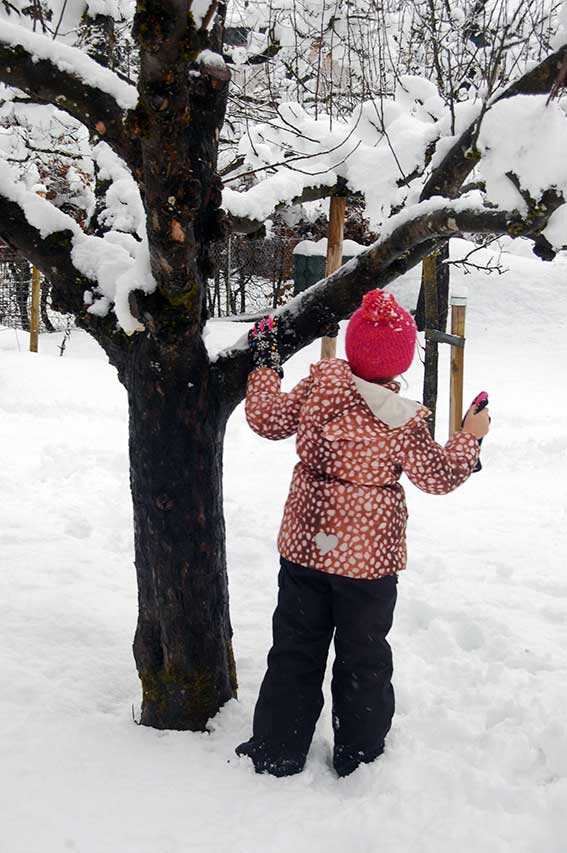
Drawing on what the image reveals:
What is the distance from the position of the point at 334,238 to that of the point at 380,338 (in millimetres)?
4725

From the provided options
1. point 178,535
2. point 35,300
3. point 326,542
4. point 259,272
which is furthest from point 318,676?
point 259,272

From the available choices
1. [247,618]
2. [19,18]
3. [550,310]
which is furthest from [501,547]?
[550,310]

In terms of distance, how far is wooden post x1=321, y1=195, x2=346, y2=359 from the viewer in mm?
6730

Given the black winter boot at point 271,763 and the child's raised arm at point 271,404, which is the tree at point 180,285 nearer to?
the child's raised arm at point 271,404

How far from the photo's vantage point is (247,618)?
3.80 metres

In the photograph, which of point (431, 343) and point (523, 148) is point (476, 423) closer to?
point (523, 148)

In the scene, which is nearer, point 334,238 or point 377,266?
point 377,266

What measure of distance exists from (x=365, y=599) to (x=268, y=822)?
74 centimetres

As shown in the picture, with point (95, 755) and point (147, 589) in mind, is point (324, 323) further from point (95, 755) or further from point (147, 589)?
point (95, 755)

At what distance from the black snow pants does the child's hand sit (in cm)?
56

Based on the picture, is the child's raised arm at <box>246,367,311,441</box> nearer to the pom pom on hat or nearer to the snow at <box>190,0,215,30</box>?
the pom pom on hat

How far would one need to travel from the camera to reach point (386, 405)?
236 cm

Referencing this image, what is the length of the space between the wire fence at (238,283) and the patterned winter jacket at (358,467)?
12.4 metres

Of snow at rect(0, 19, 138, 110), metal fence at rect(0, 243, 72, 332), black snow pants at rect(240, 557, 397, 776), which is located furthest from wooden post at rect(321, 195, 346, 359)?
metal fence at rect(0, 243, 72, 332)
